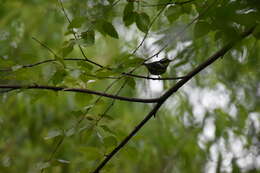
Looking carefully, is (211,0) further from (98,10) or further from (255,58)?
(255,58)

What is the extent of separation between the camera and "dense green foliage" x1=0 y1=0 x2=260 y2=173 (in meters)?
0.65

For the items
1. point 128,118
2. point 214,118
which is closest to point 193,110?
point 214,118

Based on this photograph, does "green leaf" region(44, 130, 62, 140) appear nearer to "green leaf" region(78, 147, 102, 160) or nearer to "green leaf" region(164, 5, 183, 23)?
"green leaf" region(78, 147, 102, 160)

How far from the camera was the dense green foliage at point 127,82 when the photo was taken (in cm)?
65

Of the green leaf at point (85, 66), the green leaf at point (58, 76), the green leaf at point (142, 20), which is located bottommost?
the green leaf at point (58, 76)

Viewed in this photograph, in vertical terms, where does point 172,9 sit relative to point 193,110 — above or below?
above

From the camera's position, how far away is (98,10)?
26.3 inches

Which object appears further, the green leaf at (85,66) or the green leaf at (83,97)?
the green leaf at (83,97)

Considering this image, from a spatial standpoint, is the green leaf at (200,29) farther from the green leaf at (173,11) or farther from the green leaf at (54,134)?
the green leaf at (54,134)

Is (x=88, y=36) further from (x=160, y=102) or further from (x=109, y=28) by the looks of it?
(x=160, y=102)

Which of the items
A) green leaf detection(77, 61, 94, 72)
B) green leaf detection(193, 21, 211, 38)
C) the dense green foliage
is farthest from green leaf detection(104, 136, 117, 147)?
green leaf detection(193, 21, 211, 38)

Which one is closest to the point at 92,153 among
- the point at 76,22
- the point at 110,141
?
the point at 110,141

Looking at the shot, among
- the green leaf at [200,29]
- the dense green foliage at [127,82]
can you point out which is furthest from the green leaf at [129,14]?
the green leaf at [200,29]

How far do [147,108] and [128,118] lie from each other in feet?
0.56
